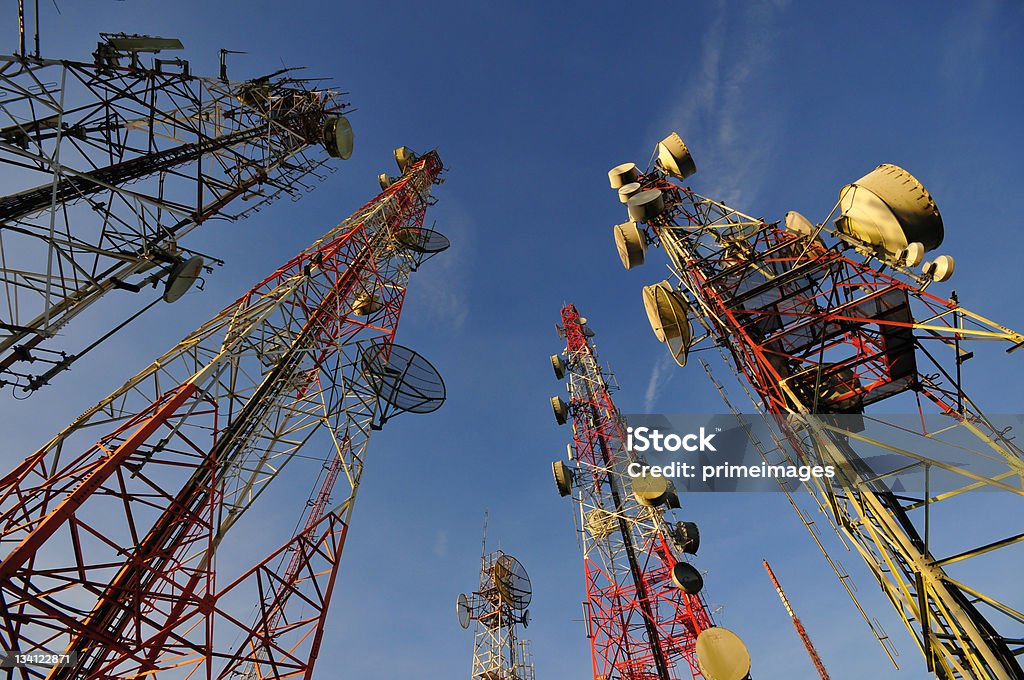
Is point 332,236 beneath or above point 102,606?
above

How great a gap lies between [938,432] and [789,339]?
4.14 metres

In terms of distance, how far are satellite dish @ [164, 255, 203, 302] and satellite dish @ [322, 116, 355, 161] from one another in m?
10.5

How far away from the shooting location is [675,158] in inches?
756

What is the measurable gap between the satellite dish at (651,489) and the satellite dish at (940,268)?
1582 centimetres

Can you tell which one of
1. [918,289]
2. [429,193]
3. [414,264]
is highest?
[429,193]

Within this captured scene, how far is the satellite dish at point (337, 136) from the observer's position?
66.6 ft

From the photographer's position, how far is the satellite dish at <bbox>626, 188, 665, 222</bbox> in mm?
17031

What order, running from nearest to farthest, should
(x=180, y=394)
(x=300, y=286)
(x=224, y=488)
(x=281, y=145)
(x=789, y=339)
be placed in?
1. (x=180, y=394)
2. (x=224, y=488)
3. (x=789, y=339)
4. (x=300, y=286)
5. (x=281, y=145)

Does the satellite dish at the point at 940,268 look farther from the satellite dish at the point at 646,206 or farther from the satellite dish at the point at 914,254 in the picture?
the satellite dish at the point at 646,206

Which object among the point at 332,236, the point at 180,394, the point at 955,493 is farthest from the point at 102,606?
the point at 955,493

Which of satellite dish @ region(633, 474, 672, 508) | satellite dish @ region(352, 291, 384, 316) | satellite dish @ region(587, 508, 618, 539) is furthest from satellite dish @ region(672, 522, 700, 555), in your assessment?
satellite dish @ region(352, 291, 384, 316)

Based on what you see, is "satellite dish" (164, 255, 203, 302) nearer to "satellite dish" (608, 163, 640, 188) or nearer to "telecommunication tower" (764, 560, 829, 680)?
"satellite dish" (608, 163, 640, 188)

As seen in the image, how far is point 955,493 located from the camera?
920 cm

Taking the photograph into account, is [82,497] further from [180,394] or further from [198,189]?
[198,189]
